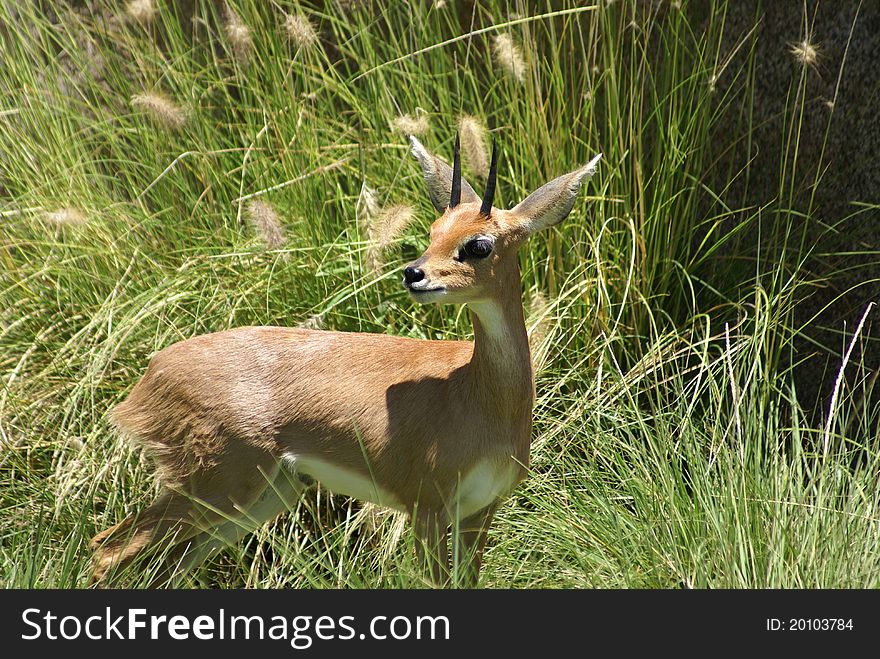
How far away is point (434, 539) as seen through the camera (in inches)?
148

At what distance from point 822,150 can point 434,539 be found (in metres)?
2.77

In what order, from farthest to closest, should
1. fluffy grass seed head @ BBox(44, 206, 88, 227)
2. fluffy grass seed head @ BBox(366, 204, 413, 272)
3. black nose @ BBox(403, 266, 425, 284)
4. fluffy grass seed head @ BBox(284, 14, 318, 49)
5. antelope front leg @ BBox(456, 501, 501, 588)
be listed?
fluffy grass seed head @ BBox(284, 14, 318, 49) → fluffy grass seed head @ BBox(44, 206, 88, 227) → fluffy grass seed head @ BBox(366, 204, 413, 272) → antelope front leg @ BBox(456, 501, 501, 588) → black nose @ BBox(403, 266, 425, 284)

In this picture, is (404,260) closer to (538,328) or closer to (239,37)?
(538,328)

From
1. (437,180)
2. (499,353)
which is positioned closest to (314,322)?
(437,180)

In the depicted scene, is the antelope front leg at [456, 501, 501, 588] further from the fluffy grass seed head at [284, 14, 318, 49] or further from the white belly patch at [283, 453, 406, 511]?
the fluffy grass seed head at [284, 14, 318, 49]

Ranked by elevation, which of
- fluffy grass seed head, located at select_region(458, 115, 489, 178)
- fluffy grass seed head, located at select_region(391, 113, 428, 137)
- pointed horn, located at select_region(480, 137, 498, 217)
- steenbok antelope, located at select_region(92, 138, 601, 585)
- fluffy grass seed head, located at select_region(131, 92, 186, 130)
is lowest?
steenbok antelope, located at select_region(92, 138, 601, 585)

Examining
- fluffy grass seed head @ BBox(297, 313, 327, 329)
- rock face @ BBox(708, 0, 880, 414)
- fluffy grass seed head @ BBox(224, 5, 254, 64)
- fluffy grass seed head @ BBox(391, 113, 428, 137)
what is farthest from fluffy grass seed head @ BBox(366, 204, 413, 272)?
rock face @ BBox(708, 0, 880, 414)

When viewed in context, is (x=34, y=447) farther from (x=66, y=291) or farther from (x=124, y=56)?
(x=124, y=56)

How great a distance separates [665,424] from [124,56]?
420cm

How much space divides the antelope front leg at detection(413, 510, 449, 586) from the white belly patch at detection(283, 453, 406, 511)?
0.13 meters

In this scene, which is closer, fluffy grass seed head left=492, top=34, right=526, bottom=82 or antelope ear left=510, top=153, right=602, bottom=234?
antelope ear left=510, top=153, right=602, bottom=234

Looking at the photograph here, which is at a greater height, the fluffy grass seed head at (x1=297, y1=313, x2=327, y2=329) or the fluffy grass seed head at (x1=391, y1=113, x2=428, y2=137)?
the fluffy grass seed head at (x1=391, y1=113, x2=428, y2=137)

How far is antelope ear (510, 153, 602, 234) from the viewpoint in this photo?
146 inches

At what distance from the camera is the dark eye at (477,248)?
358cm
